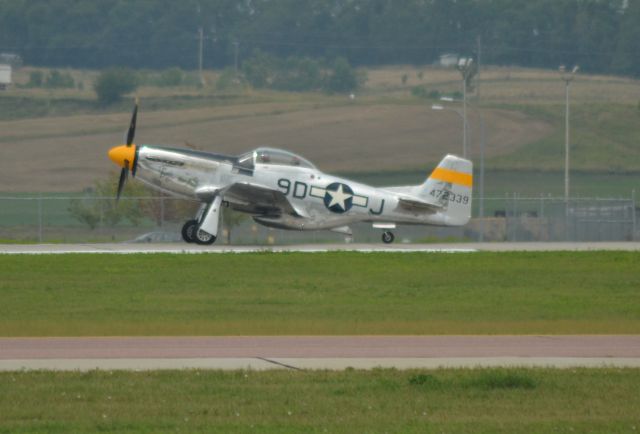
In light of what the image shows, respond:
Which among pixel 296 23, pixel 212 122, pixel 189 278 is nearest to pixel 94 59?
pixel 296 23

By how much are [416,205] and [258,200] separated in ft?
15.3

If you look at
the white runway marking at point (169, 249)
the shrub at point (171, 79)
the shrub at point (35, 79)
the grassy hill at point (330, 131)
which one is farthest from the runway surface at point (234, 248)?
the shrub at point (171, 79)

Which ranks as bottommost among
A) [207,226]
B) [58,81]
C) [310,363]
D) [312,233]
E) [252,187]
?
[312,233]

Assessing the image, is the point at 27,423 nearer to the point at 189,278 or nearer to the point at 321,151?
the point at 189,278

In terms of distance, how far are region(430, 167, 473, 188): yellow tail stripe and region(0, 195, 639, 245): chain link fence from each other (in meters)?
6.31

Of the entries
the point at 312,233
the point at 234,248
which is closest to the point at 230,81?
the point at 312,233

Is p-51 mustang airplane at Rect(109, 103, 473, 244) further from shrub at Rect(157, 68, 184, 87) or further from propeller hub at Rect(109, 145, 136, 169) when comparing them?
shrub at Rect(157, 68, 184, 87)

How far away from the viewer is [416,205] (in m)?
34.8

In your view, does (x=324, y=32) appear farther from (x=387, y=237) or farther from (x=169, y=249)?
(x=169, y=249)

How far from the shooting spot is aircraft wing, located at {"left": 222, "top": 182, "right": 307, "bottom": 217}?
32625 millimetres

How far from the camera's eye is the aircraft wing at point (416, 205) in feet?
114

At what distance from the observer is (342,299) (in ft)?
73.9

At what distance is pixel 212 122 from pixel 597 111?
26.6 metres

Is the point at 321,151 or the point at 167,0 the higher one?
the point at 167,0
